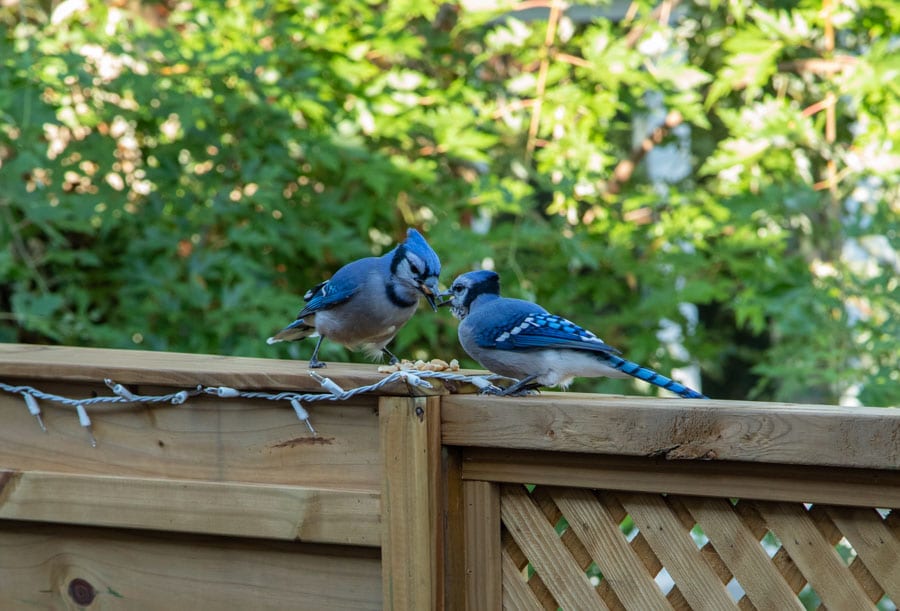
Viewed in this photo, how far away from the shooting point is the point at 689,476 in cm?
144

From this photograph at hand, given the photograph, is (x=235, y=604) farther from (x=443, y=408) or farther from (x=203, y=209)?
(x=203, y=209)

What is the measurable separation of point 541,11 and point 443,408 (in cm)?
349

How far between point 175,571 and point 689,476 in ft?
2.80

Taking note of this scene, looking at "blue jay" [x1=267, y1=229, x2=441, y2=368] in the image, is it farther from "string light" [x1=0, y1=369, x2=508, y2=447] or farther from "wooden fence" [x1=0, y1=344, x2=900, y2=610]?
"string light" [x1=0, y1=369, x2=508, y2=447]

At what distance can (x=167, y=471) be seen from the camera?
1.75m

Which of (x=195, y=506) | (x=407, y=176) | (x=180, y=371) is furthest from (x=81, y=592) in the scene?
(x=407, y=176)

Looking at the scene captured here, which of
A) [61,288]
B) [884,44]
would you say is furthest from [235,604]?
[884,44]

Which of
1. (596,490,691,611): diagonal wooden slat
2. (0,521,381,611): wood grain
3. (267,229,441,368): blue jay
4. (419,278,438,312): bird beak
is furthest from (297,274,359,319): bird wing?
(596,490,691,611): diagonal wooden slat

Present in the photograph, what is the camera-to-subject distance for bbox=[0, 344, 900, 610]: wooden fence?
1.38 metres

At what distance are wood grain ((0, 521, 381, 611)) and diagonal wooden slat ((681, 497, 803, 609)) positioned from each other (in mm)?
508

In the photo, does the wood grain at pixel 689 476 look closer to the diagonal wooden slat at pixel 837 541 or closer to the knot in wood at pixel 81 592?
the diagonal wooden slat at pixel 837 541

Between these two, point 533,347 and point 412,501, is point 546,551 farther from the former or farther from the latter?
point 533,347

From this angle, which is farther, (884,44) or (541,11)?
(541,11)

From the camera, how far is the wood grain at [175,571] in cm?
168
